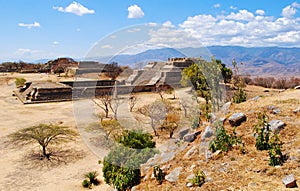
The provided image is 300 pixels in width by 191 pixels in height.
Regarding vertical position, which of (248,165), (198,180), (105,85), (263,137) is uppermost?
(263,137)

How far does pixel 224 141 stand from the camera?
788 centimetres

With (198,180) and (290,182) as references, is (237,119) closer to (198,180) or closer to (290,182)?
(198,180)

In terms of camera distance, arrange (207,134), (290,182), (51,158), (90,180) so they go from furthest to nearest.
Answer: (51,158) → (90,180) → (207,134) → (290,182)

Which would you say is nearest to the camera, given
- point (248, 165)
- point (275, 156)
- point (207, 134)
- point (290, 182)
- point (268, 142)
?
point (290, 182)

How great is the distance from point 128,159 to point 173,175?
7.37 ft

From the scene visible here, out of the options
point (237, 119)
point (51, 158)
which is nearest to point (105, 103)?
point (51, 158)

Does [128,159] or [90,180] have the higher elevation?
[128,159]

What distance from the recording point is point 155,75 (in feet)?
144

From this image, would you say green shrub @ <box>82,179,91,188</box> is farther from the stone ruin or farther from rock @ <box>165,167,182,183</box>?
the stone ruin

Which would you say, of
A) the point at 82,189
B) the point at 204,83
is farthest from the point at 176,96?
the point at 82,189

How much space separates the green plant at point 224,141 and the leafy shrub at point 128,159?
8.36 ft

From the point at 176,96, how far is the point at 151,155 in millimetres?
23345

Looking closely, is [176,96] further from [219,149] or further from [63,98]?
[219,149]

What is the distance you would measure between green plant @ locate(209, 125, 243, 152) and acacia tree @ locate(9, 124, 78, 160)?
9939 millimetres
